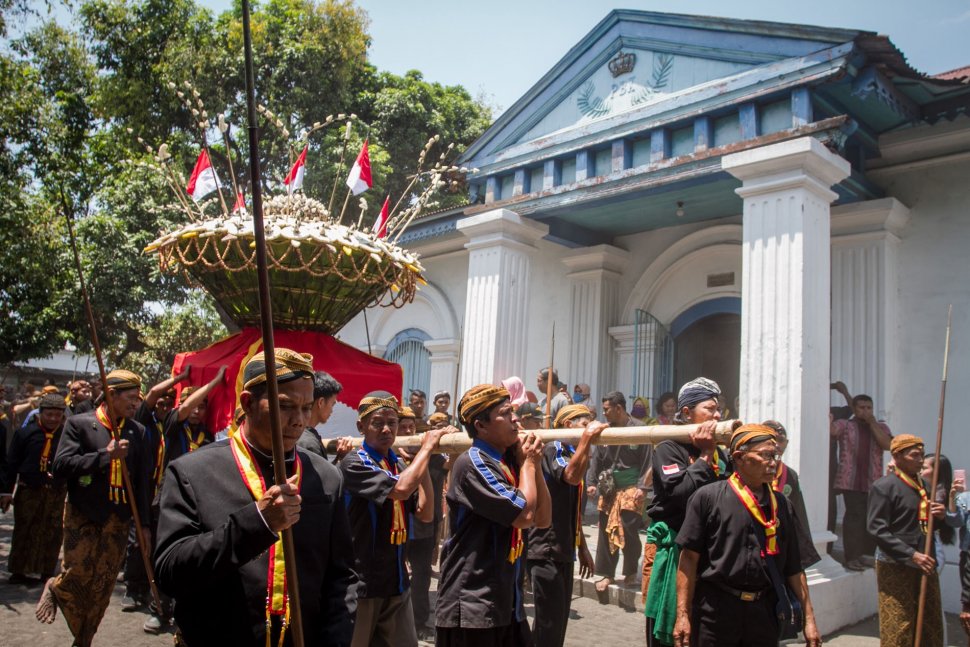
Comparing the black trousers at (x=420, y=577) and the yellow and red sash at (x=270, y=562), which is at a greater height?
the yellow and red sash at (x=270, y=562)

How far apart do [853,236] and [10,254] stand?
10.1m

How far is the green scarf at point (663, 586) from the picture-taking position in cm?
396

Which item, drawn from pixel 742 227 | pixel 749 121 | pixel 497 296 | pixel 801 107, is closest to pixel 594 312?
pixel 497 296

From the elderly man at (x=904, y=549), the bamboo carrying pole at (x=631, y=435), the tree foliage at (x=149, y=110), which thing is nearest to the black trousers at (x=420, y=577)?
the bamboo carrying pole at (x=631, y=435)

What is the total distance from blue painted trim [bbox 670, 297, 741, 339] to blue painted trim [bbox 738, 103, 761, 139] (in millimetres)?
2585

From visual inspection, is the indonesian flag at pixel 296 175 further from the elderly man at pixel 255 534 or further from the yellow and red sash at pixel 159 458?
the elderly man at pixel 255 534

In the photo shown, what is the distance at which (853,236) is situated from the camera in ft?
26.8

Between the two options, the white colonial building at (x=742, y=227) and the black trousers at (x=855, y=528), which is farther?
the black trousers at (x=855, y=528)

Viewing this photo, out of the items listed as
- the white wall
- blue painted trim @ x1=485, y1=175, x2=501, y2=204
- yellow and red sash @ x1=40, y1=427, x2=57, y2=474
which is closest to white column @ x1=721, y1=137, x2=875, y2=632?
the white wall

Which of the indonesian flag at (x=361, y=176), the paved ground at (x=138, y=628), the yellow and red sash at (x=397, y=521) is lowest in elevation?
the paved ground at (x=138, y=628)

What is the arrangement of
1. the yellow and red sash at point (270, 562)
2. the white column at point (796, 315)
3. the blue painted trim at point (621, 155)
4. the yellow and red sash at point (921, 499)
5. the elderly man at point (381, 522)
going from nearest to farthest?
the yellow and red sash at point (270, 562) → the elderly man at point (381, 522) → the yellow and red sash at point (921, 499) → the white column at point (796, 315) → the blue painted trim at point (621, 155)

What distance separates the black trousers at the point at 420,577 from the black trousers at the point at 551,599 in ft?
5.32

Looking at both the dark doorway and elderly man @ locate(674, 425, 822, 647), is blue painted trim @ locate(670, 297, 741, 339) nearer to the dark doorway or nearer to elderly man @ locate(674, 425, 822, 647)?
the dark doorway

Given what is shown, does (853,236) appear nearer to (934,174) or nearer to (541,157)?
(934,174)
